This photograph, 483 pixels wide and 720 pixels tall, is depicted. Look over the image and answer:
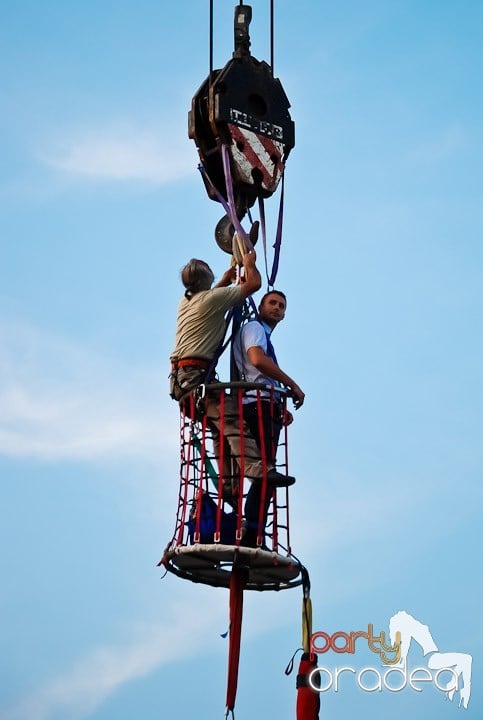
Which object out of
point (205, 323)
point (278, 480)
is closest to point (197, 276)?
point (205, 323)

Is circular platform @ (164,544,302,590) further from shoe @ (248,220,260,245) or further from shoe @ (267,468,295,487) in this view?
shoe @ (248,220,260,245)

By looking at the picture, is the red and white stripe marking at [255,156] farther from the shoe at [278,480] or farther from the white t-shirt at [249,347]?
the shoe at [278,480]

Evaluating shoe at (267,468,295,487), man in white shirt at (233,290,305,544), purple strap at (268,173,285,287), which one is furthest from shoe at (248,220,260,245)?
shoe at (267,468,295,487)

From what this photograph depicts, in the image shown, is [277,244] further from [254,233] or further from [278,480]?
[278,480]

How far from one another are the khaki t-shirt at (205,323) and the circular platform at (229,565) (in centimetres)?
223

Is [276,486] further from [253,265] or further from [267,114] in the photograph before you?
[267,114]

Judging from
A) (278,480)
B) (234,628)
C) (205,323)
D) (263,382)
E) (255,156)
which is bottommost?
(234,628)

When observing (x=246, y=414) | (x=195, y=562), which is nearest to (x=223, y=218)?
(x=246, y=414)

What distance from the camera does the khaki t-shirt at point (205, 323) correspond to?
21.9m

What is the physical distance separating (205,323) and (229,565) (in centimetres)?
263

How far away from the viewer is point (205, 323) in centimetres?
2191

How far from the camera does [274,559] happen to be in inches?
824

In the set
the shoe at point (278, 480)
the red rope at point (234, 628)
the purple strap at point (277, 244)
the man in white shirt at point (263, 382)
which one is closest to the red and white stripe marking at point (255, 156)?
the purple strap at point (277, 244)

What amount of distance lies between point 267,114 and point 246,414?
3.55 meters
